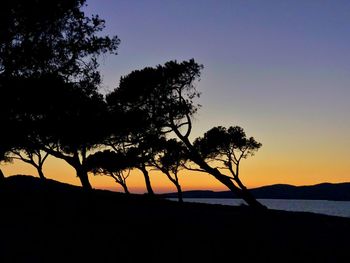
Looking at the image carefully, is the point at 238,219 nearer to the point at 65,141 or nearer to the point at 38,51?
the point at 38,51

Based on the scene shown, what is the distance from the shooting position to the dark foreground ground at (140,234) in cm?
1408

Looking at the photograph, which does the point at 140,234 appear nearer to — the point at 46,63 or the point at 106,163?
the point at 46,63

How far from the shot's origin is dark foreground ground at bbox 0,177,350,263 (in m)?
14.1

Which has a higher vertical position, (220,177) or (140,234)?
(220,177)

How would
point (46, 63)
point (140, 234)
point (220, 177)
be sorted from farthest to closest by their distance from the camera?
point (220, 177)
point (46, 63)
point (140, 234)

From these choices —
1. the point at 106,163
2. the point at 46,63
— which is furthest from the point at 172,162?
the point at 46,63

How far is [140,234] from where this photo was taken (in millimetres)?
15883

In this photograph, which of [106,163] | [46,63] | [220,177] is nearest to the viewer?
[46,63]

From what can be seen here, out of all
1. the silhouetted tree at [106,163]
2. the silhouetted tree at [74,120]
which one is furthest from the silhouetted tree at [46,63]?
the silhouetted tree at [106,163]

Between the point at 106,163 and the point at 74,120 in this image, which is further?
the point at 106,163

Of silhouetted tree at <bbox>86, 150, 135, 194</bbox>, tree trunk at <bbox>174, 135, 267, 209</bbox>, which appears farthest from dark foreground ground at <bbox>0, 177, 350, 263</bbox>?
silhouetted tree at <bbox>86, 150, 135, 194</bbox>

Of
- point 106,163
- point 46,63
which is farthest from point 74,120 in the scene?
point 106,163

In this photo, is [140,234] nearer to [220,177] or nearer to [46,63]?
[46,63]

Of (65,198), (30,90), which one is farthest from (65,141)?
(65,198)
